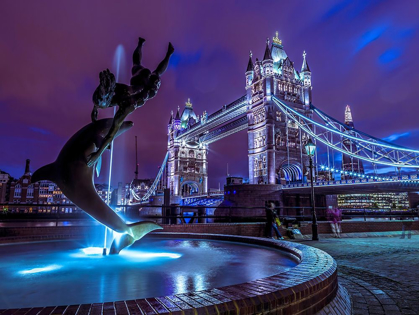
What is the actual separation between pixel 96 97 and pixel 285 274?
3.78 m

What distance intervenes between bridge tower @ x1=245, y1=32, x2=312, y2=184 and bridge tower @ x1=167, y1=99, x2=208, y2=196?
3402 cm

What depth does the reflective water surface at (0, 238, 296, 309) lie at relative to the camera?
2713 mm

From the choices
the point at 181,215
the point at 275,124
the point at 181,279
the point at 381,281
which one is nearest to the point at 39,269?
the point at 181,279

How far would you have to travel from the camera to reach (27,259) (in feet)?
14.7

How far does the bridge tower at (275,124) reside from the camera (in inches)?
1785

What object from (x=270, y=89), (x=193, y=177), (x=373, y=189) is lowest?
(x=373, y=189)

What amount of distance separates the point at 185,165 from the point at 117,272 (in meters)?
77.8

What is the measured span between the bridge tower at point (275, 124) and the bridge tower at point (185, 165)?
1340 inches

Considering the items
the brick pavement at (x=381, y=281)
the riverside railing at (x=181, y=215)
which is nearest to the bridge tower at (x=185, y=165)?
the riverside railing at (x=181, y=215)

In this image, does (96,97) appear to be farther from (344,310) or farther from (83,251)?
(344,310)

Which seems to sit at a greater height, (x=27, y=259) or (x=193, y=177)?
(x=193, y=177)

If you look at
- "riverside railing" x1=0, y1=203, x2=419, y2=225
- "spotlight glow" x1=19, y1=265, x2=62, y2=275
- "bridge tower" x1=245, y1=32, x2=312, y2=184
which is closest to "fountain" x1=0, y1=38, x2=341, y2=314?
"spotlight glow" x1=19, y1=265, x2=62, y2=275

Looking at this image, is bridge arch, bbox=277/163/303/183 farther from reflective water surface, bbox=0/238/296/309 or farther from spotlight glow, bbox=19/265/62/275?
spotlight glow, bbox=19/265/62/275

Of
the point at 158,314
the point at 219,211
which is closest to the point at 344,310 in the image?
the point at 158,314
